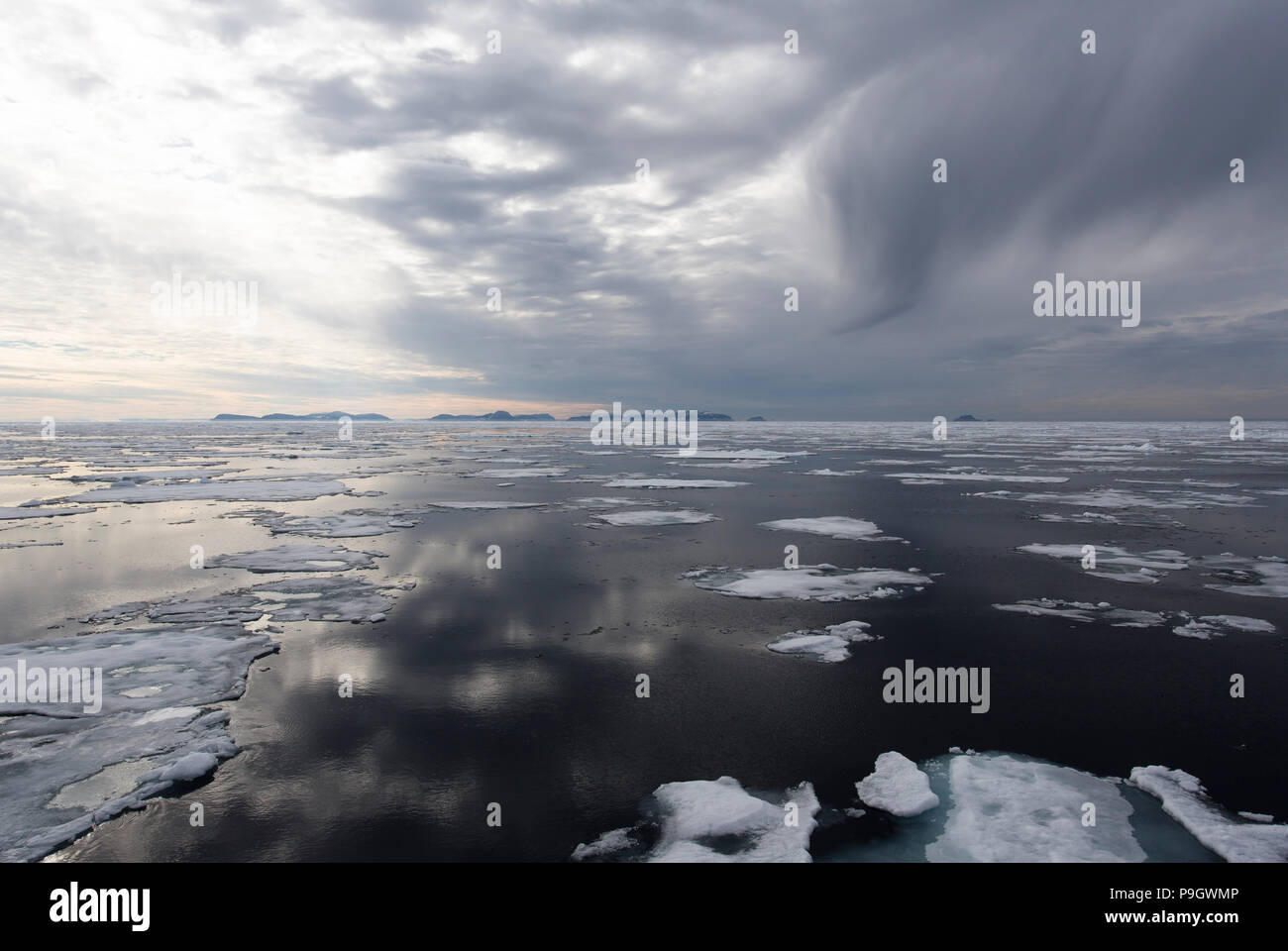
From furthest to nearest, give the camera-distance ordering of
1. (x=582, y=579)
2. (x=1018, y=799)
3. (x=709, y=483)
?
(x=709, y=483), (x=582, y=579), (x=1018, y=799)

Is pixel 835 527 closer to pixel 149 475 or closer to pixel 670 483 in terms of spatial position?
pixel 670 483

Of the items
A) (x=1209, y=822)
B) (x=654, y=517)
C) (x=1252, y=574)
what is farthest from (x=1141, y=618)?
(x=654, y=517)

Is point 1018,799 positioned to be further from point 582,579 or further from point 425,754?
point 582,579

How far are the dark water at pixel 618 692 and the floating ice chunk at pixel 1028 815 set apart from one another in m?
0.41

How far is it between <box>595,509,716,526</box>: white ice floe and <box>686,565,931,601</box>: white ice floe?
242 inches

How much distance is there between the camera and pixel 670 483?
30469mm

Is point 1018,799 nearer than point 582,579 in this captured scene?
Yes

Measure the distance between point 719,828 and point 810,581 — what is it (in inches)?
307

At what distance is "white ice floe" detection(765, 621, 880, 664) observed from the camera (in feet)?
28.6
